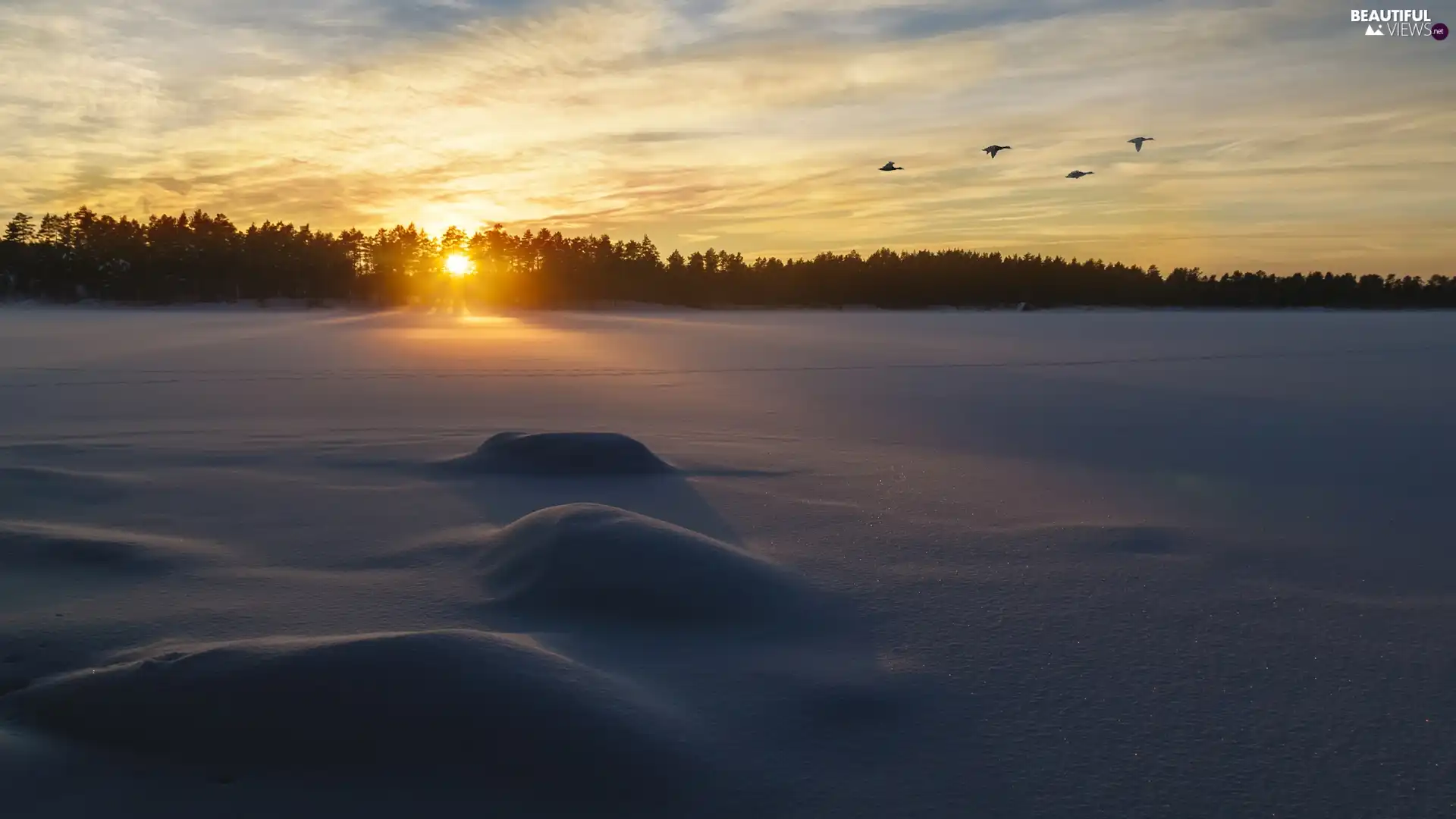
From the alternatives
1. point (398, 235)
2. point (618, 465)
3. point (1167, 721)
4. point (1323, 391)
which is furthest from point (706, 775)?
point (398, 235)

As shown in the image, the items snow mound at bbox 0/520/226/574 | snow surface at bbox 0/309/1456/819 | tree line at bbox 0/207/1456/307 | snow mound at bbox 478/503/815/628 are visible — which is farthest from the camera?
tree line at bbox 0/207/1456/307

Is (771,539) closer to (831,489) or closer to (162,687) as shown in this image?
(831,489)

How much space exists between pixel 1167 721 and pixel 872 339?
28.6 m

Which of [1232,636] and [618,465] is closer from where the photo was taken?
[1232,636]

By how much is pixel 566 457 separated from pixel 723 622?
376 cm

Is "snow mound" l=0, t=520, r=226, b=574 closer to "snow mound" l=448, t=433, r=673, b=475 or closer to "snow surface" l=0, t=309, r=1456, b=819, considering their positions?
"snow surface" l=0, t=309, r=1456, b=819

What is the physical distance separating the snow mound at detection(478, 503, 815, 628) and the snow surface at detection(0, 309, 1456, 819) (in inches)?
0.8

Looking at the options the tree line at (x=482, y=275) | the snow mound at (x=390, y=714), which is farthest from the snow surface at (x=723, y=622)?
the tree line at (x=482, y=275)

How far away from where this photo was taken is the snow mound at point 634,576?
4.49m

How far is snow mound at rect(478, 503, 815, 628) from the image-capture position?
14.7 feet

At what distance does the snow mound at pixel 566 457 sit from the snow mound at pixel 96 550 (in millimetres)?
2607

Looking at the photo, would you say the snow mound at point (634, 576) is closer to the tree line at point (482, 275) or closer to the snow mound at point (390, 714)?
the snow mound at point (390, 714)

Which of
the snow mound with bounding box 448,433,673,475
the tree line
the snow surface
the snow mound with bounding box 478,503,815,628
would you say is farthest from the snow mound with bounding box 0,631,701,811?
the tree line

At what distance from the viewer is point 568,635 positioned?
4.18 m
